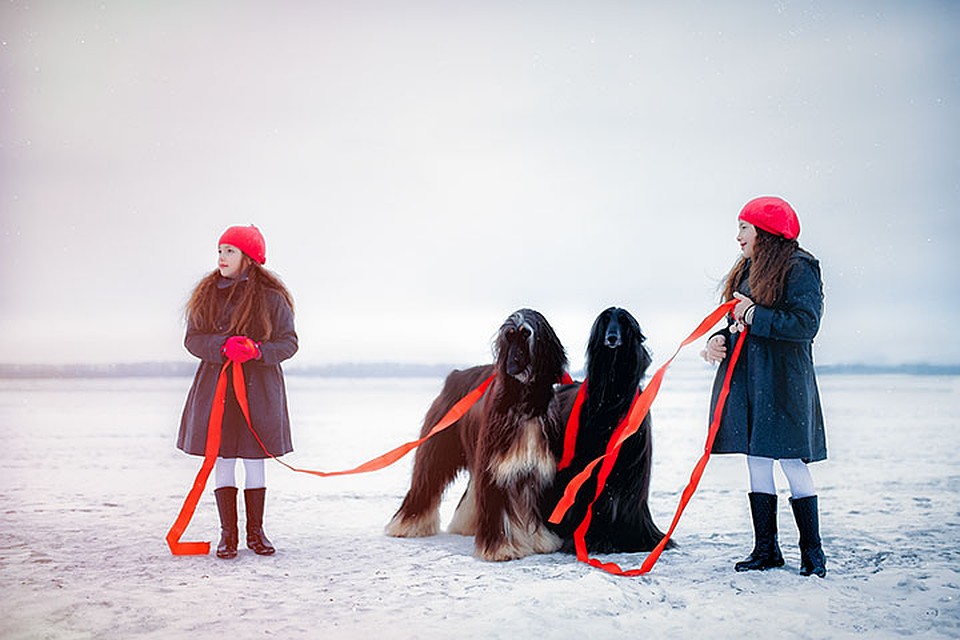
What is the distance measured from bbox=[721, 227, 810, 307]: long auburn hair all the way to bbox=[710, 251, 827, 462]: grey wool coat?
0.07ft

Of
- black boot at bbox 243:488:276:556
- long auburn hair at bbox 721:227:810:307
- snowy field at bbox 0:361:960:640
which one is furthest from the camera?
black boot at bbox 243:488:276:556

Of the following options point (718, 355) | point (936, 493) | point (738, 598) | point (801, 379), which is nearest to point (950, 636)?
point (738, 598)

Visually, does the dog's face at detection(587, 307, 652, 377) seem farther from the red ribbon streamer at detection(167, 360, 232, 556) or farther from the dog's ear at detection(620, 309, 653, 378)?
the red ribbon streamer at detection(167, 360, 232, 556)

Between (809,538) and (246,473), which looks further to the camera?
(246,473)

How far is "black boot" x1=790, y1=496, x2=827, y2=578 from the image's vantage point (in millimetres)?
2924

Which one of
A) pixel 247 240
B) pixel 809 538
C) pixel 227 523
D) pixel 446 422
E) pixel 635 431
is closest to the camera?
pixel 809 538

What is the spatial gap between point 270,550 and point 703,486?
2.44 m

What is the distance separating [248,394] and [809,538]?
202 cm

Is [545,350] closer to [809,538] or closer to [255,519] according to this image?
[809,538]

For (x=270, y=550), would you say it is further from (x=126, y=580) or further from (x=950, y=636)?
(x=950, y=636)

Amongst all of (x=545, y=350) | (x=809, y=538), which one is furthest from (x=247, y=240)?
(x=809, y=538)

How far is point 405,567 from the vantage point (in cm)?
306

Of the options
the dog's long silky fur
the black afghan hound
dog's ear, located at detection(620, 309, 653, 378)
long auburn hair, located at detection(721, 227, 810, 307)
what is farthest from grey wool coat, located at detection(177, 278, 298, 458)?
long auburn hair, located at detection(721, 227, 810, 307)

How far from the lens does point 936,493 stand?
4.35 m
